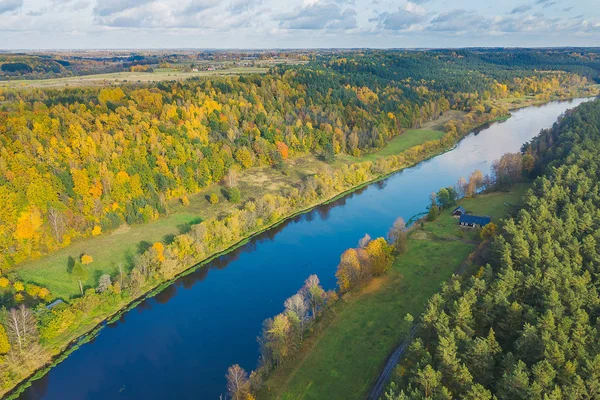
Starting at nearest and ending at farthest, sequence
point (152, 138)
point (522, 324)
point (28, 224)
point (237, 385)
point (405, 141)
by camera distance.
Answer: point (522, 324)
point (237, 385)
point (28, 224)
point (152, 138)
point (405, 141)

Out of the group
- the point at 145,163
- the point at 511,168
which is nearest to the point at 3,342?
the point at 145,163

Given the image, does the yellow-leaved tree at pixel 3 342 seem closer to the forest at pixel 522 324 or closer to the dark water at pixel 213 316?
A: the dark water at pixel 213 316

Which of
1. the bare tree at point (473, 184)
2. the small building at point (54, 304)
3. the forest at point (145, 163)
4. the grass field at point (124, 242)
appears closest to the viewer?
the small building at point (54, 304)

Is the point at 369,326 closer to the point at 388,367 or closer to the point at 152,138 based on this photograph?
the point at 388,367

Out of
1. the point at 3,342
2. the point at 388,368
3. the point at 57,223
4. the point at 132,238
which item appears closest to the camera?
the point at 388,368

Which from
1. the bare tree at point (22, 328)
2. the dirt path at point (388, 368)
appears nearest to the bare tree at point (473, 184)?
the dirt path at point (388, 368)

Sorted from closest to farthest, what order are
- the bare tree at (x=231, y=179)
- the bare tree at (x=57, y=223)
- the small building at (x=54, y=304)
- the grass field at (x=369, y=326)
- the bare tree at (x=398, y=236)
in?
the grass field at (x=369, y=326)
the small building at (x=54, y=304)
the bare tree at (x=398, y=236)
the bare tree at (x=57, y=223)
the bare tree at (x=231, y=179)

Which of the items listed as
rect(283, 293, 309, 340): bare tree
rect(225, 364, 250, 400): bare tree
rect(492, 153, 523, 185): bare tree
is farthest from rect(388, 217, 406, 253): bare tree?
rect(492, 153, 523, 185): bare tree
